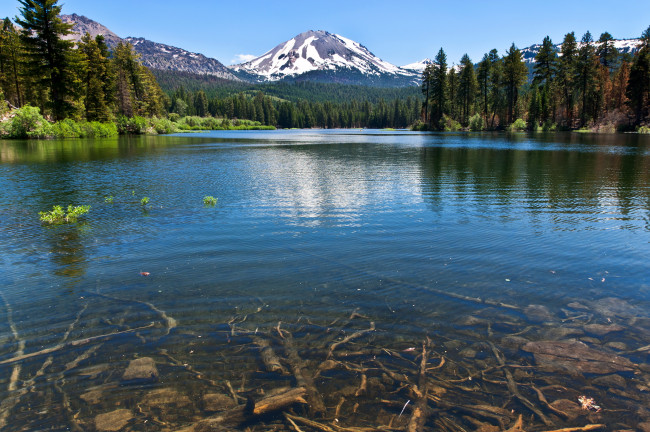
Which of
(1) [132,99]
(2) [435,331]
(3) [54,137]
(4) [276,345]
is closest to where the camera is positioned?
(4) [276,345]

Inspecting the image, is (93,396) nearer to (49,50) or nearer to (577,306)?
(577,306)

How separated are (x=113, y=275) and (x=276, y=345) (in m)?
4.61

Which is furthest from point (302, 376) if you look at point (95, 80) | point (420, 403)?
point (95, 80)

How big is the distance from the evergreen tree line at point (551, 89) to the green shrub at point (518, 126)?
0.23 meters

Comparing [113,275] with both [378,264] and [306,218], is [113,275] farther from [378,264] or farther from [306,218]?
[306,218]

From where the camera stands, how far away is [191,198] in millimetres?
16344

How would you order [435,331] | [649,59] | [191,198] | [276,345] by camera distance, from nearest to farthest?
[276,345], [435,331], [191,198], [649,59]

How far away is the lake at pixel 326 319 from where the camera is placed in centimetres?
408

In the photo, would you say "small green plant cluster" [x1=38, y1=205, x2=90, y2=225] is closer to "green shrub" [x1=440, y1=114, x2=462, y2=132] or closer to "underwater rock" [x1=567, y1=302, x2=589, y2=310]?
"underwater rock" [x1=567, y1=302, x2=589, y2=310]

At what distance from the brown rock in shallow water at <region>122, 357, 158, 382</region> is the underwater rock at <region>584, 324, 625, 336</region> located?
19.9 feet

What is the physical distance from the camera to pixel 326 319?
5.93 meters

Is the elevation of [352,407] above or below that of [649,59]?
below

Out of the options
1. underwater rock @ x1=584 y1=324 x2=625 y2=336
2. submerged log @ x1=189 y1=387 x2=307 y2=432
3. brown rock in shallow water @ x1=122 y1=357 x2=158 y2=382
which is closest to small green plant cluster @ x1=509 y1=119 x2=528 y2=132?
underwater rock @ x1=584 y1=324 x2=625 y2=336

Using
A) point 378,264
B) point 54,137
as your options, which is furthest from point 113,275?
point 54,137
